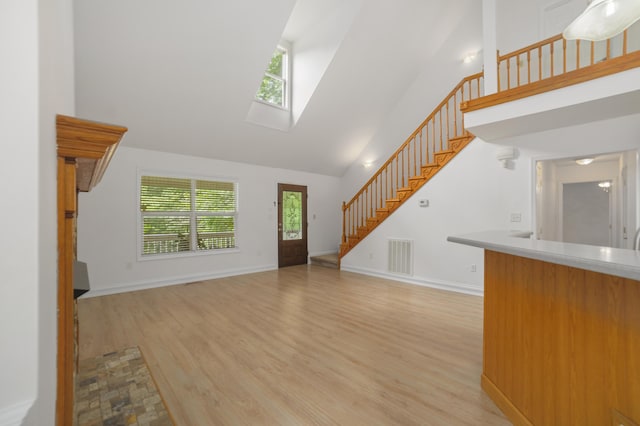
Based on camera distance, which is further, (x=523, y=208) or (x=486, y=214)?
(x=486, y=214)

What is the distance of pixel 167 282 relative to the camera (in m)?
5.10

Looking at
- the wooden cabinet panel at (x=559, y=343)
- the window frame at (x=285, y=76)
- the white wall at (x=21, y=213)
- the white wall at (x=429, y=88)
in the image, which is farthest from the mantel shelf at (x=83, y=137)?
the white wall at (x=429, y=88)

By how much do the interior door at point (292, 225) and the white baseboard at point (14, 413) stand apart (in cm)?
608

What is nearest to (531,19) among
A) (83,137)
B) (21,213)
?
(83,137)

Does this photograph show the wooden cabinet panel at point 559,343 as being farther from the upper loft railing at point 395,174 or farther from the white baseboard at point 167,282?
the white baseboard at point 167,282

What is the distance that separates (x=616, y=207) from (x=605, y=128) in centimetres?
341

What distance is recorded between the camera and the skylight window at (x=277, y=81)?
570cm

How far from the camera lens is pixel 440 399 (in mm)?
1952

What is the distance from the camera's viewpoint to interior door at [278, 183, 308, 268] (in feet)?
22.4

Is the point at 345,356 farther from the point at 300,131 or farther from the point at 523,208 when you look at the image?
the point at 300,131

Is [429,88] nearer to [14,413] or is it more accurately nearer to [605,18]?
[605,18]

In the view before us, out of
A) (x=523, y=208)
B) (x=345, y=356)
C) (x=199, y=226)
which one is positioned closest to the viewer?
(x=345, y=356)

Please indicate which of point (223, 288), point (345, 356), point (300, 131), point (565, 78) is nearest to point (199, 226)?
point (223, 288)

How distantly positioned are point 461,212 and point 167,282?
536 cm
